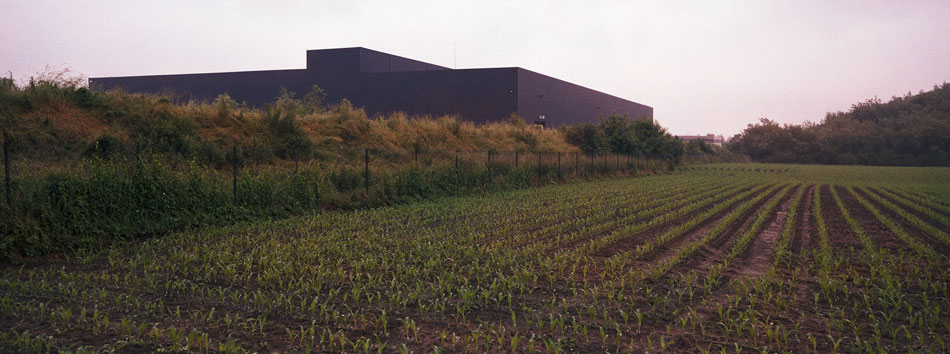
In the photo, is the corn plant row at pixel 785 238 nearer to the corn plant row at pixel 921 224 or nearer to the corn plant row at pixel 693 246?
the corn plant row at pixel 693 246

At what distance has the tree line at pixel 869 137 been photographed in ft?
224

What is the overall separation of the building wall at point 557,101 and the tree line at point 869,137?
3790 cm

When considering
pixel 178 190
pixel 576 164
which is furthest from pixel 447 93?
pixel 178 190

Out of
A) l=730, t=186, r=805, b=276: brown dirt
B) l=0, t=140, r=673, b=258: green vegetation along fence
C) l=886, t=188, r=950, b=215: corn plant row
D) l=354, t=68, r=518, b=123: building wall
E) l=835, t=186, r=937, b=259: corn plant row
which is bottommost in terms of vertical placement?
l=730, t=186, r=805, b=276: brown dirt

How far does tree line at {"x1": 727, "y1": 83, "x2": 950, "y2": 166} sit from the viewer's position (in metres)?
68.2

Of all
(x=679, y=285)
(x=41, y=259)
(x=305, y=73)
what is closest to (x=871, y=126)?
(x=305, y=73)

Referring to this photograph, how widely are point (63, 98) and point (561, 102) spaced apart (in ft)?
126

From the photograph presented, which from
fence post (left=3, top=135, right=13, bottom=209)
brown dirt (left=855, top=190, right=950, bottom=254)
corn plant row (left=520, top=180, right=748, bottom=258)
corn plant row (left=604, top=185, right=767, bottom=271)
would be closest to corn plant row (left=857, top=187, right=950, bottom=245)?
brown dirt (left=855, top=190, right=950, bottom=254)

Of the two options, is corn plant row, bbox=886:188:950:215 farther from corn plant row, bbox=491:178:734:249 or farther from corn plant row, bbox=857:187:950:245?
corn plant row, bbox=491:178:734:249

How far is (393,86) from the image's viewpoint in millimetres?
42344

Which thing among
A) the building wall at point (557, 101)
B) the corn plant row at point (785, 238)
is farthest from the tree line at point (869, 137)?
the corn plant row at point (785, 238)

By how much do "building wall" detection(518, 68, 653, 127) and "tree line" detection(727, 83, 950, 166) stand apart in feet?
124

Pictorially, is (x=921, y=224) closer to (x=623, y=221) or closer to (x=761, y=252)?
(x=761, y=252)

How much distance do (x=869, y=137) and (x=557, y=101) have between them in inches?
2128
